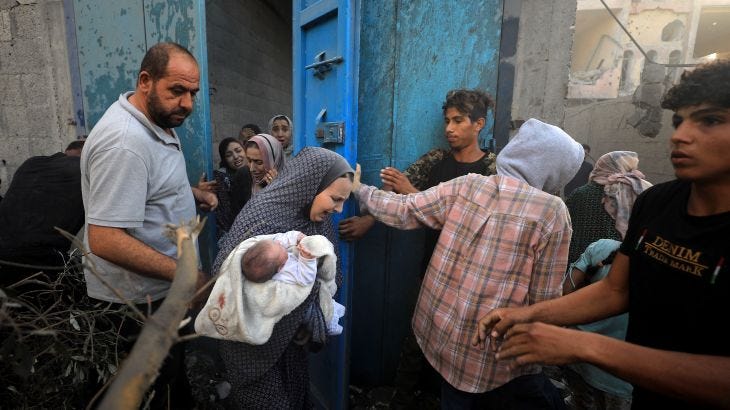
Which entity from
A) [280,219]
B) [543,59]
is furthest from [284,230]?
[543,59]

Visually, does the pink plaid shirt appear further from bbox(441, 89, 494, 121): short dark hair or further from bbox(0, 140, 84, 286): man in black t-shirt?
bbox(0, 140, 84, 286): man in black t-shirt

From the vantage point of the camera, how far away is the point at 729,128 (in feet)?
3.08

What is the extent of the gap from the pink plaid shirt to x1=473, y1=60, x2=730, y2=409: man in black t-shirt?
0.33 m

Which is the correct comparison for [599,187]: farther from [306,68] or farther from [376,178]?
[306,68]

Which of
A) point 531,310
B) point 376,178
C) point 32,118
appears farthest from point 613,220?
point 32,118

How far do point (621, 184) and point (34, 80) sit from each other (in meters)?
5.09

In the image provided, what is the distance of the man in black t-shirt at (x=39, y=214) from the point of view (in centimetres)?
194

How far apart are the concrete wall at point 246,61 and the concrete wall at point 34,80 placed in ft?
5.41

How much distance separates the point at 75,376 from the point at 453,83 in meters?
2.54

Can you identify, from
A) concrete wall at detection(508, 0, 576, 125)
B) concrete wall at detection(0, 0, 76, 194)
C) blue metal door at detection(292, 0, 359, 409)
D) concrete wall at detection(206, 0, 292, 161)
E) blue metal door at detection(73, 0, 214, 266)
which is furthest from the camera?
concrete wall at detection(206, 0, 292, 161)

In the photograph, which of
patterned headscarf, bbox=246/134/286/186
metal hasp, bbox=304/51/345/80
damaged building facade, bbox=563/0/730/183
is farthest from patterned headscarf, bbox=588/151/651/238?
damaged building facade, bbox=563/0/730/183

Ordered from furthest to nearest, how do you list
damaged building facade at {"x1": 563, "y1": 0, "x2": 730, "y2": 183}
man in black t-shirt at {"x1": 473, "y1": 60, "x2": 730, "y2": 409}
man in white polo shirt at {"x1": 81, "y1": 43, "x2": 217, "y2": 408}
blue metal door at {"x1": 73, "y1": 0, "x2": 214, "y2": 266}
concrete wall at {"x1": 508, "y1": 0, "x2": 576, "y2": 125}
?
damaged building facade at {"x1": 563, "y1": 0, "x2": 730, "y2": 183}, concrete wall at {"x1": 508, "y1": 0, "x2": 576, "y2": 125}, blue metal door at {"x1": 73, "y1": 0, "x2": 214, "y2": 266}, man in white polo shirt at {"x1": 81, "y1": 43, "x2": 217, "y2": 408}, man in black t-shirt at {"x1": 473, "y1": 60, "x2": 730, "y2": 409}

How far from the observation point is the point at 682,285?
1.00m

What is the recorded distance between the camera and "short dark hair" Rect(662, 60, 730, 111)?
947 mm
